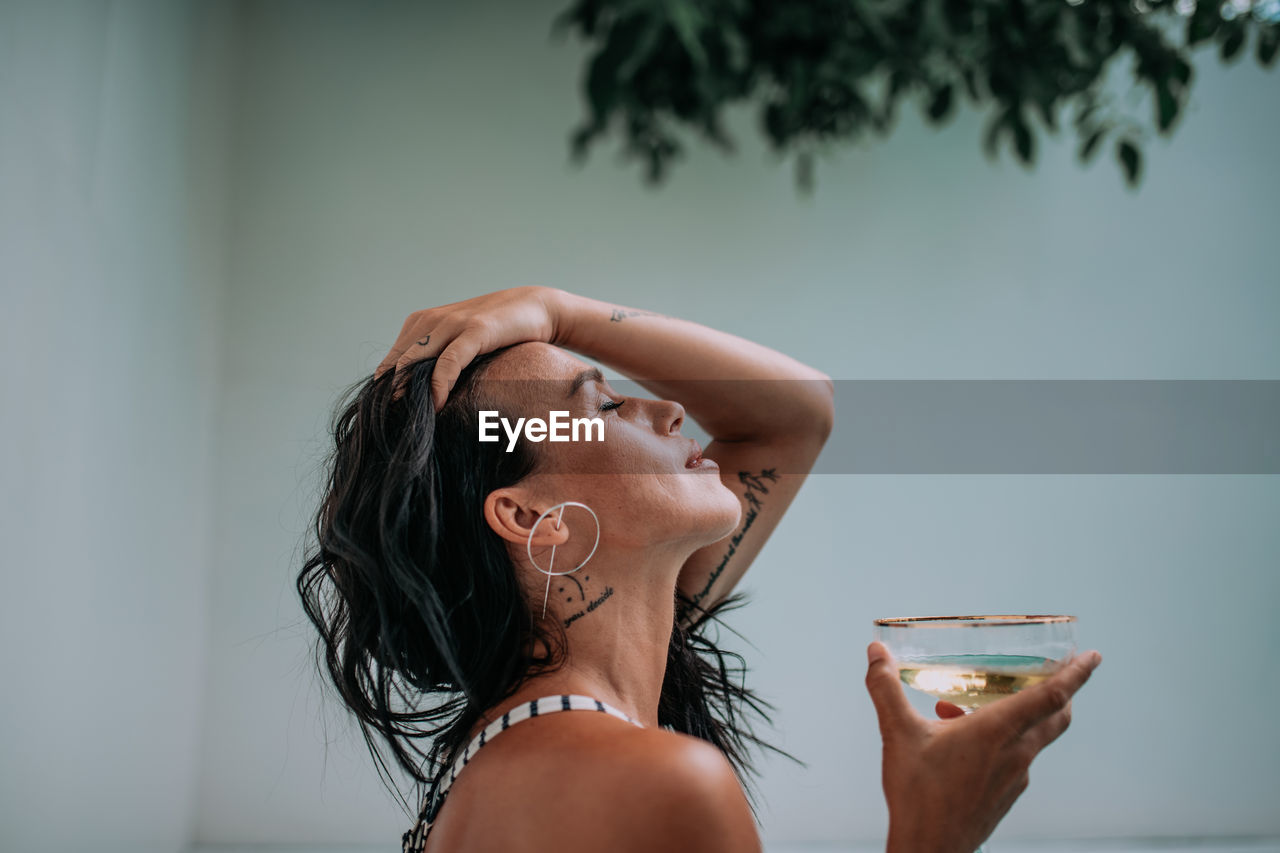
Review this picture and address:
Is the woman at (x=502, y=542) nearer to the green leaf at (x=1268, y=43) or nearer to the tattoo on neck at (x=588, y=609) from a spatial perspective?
the tattoo on neck at (x=588, y=609)

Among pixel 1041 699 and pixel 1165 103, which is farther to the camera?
pixel 1165 103

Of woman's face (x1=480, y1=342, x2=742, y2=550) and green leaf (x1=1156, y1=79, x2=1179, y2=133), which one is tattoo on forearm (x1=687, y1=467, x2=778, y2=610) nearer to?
woman's face (x1=480, y1=342, x2=742, y2=550)

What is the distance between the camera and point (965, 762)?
0.65m

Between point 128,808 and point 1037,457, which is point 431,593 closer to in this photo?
point 128,808

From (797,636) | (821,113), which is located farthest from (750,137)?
(797,636)

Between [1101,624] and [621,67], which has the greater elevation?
[621,67]

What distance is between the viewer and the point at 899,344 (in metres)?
2.47

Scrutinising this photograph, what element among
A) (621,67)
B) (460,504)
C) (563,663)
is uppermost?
(621,67)

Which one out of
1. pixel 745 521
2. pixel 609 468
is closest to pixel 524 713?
pixel 609 468

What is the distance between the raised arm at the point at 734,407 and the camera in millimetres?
1132

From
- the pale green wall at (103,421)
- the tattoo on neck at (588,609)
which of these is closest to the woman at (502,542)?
the tattoo on neck at (588,609)

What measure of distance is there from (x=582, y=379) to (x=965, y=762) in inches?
19.5

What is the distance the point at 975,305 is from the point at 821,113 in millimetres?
706
